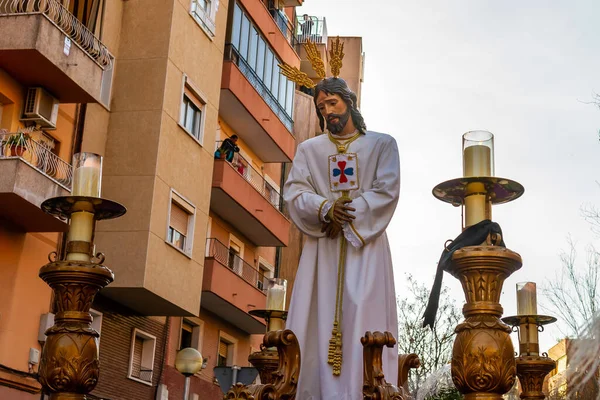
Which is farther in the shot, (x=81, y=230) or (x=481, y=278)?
(x=81, y=230)

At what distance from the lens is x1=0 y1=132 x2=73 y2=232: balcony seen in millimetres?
18484

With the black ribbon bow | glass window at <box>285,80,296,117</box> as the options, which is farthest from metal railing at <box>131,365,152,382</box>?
the black ribbon bow

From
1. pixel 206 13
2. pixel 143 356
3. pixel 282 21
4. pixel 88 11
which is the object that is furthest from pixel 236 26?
pixel 143 356

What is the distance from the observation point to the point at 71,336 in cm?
706

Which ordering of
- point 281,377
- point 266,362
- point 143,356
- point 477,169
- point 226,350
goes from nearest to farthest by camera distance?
point 281,377 → point 477,169 → point 266,362 → point 143,356 → point 226,350

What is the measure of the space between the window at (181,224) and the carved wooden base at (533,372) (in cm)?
1370

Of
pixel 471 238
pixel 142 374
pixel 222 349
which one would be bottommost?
pixel 471 238

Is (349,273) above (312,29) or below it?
below

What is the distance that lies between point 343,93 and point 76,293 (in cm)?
221

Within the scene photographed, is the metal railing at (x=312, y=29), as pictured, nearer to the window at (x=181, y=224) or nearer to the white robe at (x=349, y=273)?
the window at (x=181, y=224)

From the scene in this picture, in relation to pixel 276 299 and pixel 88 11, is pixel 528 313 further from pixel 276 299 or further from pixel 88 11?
pixel 88 11

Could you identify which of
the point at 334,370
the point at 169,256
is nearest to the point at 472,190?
the point at 334,370

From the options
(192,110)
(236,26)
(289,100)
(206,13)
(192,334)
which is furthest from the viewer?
(289,100)

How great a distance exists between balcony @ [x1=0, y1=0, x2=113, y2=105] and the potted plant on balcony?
1.37 metres
